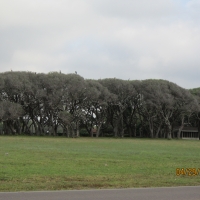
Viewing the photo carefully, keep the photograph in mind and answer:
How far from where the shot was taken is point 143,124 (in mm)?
93375

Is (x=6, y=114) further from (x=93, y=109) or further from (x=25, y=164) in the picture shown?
(x=25, y=164)

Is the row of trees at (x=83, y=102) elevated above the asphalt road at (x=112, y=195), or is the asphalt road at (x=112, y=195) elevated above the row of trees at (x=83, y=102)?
the row of trees at (x=83, y=102)

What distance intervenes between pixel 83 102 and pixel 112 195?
2566 inches

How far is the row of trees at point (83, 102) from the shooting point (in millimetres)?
71188

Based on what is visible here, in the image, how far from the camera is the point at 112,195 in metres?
11.2

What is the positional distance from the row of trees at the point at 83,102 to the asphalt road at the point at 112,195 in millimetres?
59171

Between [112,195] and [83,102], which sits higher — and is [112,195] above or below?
below

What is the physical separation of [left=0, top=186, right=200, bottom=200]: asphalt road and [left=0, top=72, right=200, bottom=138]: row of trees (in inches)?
2330

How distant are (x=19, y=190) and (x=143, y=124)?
272 ft

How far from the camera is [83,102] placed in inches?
3000

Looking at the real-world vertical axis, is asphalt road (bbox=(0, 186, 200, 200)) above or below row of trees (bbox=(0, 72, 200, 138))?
below

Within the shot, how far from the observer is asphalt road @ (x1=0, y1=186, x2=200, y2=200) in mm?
10680

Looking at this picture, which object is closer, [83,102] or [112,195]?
[112,195]

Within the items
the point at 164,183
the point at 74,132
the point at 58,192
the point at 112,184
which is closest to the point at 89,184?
the point at 112,184
